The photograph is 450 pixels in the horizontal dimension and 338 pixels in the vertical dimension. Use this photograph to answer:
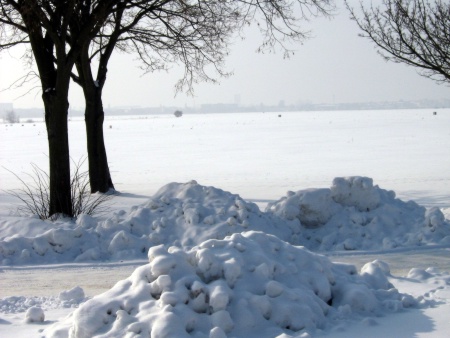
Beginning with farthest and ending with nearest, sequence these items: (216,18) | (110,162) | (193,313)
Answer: (110,162)
(216,18)
(193,313)

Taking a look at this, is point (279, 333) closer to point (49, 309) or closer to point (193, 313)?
point (193, 313)

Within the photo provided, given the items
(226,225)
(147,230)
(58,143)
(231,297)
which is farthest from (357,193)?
(231,297)

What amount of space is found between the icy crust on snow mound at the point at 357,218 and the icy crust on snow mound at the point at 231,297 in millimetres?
3322

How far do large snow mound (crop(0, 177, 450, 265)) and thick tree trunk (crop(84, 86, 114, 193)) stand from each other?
17.8 ft

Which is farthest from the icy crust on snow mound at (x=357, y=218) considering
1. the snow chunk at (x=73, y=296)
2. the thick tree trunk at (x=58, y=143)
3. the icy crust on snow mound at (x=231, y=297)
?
the snow chunk at (x=73, y=296)

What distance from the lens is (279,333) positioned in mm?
4766

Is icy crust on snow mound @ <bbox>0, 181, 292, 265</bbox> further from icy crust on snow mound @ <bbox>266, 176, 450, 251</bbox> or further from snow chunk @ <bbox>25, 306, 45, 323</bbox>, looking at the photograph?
snow chunk @ <bbox>25, 306, 45, 323</bbox>

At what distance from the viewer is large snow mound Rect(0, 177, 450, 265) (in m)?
8.65

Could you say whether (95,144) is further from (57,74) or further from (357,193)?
(357,193)

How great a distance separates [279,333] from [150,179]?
611 inches

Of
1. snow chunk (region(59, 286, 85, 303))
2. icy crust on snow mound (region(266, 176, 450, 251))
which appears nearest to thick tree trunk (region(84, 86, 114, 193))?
icy crust on snow mound (region(266, 176, 450, 251))

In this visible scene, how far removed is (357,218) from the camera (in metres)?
9.56

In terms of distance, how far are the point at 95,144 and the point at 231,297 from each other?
36.9ft

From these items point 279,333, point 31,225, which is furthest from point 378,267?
point 31,225
